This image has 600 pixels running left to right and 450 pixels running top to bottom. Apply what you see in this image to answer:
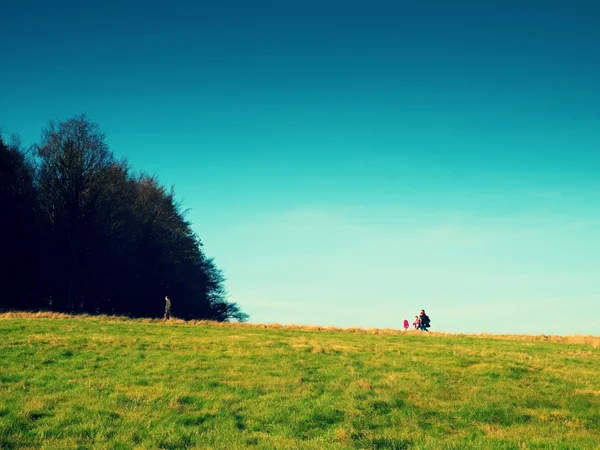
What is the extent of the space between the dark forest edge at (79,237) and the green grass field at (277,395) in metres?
24.3

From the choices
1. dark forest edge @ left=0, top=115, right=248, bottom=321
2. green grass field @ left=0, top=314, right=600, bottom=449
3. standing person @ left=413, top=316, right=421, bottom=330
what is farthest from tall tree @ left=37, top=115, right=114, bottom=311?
standing person @ left=413, top=316, right=421, bottom=330

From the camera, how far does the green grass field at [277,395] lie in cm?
1128

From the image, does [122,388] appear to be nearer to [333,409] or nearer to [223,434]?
[223,434]

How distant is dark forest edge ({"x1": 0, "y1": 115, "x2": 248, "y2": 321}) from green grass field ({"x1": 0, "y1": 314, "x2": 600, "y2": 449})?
79.6ft

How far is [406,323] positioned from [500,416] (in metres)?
38.3

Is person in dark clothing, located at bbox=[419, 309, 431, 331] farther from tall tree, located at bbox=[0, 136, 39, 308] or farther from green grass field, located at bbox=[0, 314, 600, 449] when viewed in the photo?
tall tree, located at bbox=[0, 136, 39, 308]

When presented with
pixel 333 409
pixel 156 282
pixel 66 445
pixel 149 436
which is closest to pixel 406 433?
pixel 333 409

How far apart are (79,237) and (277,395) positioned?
42.8 metres

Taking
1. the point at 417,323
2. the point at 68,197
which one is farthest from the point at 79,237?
the point at 417,323

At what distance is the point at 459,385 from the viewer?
17984 mm

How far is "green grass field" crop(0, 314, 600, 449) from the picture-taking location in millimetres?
11281

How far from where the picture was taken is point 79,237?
51.8 metres

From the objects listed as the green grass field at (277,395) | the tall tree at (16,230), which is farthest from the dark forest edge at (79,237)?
the green grass field at (277,395)

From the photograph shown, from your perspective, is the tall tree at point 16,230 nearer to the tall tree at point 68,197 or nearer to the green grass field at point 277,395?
the tall tree at point 68,197
